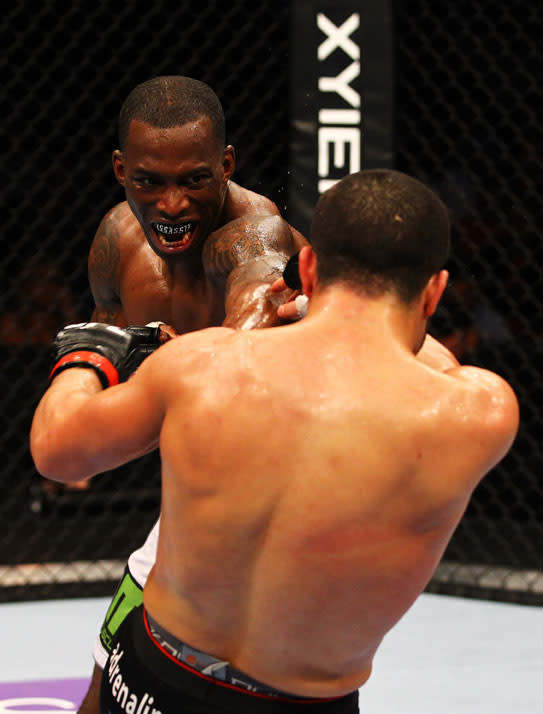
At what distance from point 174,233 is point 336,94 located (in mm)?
1386

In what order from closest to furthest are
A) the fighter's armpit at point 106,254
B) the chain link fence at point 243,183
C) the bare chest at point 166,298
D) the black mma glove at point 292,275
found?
the black mma glove at point 292,275, the bare chest at point 166,298, the fighter's armpit at point 106,254, the chain link fence at point 243,183

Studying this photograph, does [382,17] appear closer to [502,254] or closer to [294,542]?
[502,254]

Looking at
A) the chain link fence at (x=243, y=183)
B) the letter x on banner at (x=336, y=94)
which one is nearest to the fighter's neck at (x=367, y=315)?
the letter x on banner at (x=336, y=94)

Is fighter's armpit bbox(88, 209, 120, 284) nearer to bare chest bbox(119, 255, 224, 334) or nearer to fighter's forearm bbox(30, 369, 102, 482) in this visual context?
bare chest bbox(119, 255, 224, 334)

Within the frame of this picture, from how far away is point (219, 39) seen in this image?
12.4ft

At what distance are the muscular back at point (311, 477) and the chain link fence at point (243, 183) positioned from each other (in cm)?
215

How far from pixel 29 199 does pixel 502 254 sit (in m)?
1.59

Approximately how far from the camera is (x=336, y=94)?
284 centimetres

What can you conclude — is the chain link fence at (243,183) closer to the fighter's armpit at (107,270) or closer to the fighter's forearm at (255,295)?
the fighter's armpit at (107,270)

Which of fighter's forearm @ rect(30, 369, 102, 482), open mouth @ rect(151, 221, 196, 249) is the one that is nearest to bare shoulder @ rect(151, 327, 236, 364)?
fighter's forearm @ rect(30, 369, 102, 482)

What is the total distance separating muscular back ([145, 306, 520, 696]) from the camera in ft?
3.19

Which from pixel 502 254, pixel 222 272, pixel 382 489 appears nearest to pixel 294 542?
pixel 382 489

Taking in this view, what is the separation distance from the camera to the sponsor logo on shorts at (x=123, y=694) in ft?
3.55

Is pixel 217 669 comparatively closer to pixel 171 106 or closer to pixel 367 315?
pixel 367 315
